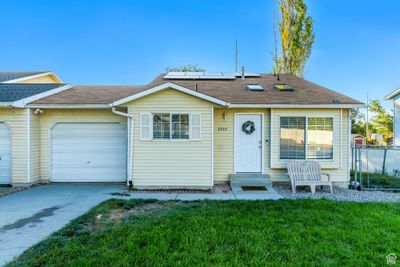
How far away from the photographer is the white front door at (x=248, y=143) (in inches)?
366

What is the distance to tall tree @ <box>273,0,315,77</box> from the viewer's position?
1809 cm

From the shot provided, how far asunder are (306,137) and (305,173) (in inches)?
48.0

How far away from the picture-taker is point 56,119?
9.49 m

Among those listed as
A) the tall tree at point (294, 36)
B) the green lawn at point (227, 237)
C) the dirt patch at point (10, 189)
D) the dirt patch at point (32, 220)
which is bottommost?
the dirt patch at point (32, 220)

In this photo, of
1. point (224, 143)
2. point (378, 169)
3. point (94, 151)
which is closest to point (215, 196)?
point (224, 143)

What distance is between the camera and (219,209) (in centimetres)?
593

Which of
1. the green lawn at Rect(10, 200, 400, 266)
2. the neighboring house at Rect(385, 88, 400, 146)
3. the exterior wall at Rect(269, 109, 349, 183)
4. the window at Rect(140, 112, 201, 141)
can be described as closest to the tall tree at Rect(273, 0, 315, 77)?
the neighboring house at Rect(385, 88, 400, 146)

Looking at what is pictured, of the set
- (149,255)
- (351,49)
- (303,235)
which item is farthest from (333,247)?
(351,49)

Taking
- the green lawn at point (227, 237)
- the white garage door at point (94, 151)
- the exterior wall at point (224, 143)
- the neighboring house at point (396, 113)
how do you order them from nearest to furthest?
1. the green lawn at point (227, 237)
2. the exterior wall at point (224, 143)
3. the white garage door at point (94, 151)
4. the neighboring house at point (396, 113)

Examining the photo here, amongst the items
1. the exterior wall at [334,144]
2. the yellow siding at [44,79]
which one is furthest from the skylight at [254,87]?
the yellow siding at [44,79]

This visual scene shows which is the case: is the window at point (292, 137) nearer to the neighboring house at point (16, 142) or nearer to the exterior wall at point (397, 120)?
the neighboring house at point (16, 142)

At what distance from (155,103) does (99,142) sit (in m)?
2.77

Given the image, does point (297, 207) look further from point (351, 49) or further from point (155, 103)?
point (351, 49)

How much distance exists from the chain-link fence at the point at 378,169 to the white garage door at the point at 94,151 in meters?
7.86
